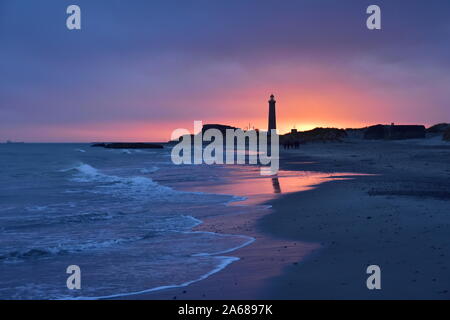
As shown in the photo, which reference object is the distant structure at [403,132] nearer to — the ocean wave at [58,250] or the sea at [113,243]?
the sea at [113,243]

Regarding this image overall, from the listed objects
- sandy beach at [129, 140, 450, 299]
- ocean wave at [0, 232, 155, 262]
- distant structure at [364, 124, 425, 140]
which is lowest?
ocean wave at [0, 232, 155, 262]

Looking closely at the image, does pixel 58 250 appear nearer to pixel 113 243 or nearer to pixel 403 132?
pixel 113 243

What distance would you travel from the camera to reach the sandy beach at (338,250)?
569 centimetres

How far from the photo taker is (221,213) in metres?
13.0

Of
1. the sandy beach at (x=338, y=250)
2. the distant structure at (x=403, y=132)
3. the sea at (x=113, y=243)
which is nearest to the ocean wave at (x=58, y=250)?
the sea at (x=113, y=243)

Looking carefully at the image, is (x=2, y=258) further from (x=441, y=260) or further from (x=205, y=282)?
(x=441, y=260)

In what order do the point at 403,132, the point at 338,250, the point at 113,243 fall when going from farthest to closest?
the point at 403,132, the point at 113,243, the point at 338,250

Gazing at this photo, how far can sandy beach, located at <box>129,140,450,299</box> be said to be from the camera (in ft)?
18.7

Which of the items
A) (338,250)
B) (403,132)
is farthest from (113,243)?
(403,132)

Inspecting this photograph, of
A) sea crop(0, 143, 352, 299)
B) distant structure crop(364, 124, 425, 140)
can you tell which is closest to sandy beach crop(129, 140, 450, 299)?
sea crop(0, 143, 352, 299)

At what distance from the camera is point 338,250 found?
7.76 metres

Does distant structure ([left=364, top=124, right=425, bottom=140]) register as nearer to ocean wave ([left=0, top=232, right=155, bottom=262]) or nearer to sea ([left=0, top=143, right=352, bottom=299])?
sea ([left=0, top=143, right=352, bottom=299])
